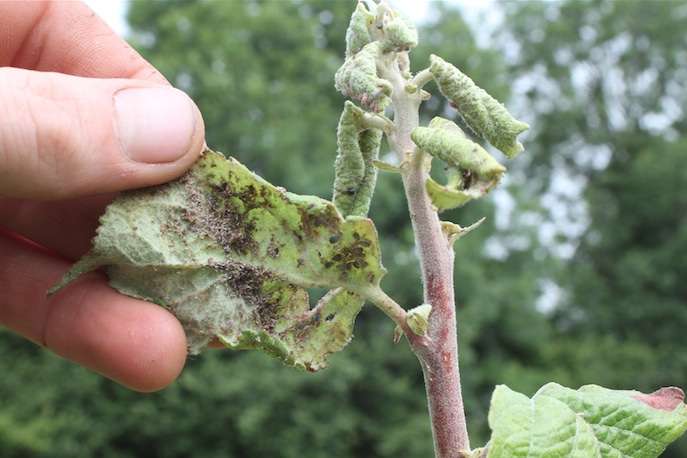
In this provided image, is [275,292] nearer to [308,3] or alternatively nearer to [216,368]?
[216,368]

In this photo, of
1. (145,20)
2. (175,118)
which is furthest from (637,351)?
(175,118)

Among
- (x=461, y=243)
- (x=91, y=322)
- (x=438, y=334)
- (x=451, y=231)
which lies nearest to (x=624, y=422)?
(x=438, y=334)

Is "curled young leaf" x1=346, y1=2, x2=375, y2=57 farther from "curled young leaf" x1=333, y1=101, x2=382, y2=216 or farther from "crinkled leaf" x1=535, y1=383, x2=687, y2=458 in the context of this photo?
"crinkled leaf" x1=535, y1=383, x2=687, y2=458

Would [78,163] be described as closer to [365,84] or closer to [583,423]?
[365,84]

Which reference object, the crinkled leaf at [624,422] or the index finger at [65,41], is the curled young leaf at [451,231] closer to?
the crinkled leaf at [624,422]

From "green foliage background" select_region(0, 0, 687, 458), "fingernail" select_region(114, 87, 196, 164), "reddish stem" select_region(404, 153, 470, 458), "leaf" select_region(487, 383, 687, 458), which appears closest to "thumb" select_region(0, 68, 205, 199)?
"fingernail" select_region(114, 87, 196, 164)

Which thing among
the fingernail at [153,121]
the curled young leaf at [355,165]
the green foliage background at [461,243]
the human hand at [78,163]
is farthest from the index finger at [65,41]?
the green foliage background at [461,243]
